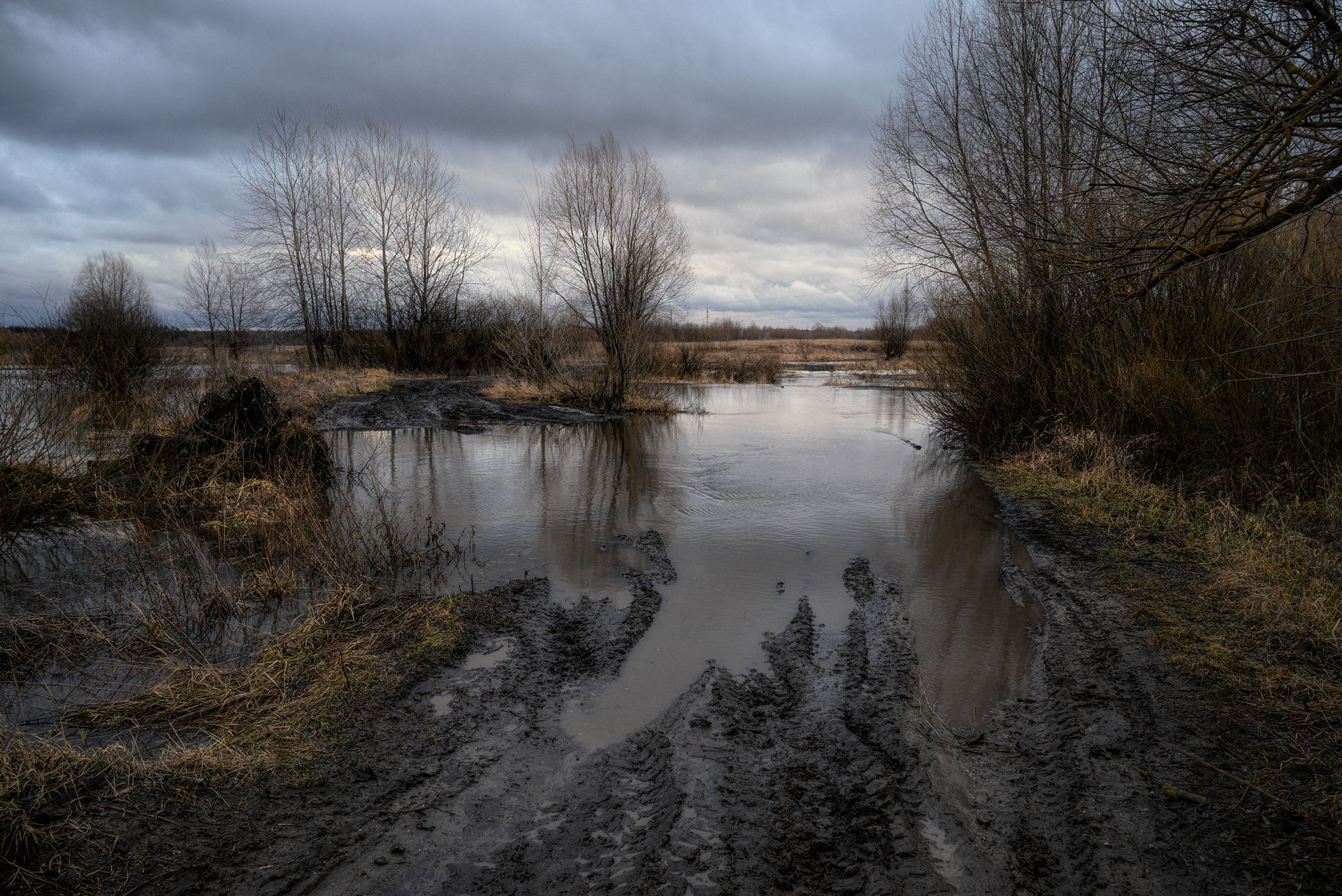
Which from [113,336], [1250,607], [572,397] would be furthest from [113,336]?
[1250,607]

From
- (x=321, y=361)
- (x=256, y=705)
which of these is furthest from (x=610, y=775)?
(x=321, y=361)

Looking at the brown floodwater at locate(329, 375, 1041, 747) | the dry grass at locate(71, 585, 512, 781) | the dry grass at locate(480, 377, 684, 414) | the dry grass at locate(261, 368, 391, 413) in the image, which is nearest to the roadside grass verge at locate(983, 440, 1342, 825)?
the brown floodwater at locate(329, 375, 1041, 747)

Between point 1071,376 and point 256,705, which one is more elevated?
point 1071,376

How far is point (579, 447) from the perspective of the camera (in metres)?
15.1

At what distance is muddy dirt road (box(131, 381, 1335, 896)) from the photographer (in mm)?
2639

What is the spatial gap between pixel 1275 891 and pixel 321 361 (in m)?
33.0

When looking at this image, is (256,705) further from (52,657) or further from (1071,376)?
(1071,376)

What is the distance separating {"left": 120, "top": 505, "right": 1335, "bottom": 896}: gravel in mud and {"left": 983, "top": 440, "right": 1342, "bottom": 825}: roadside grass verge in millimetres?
252

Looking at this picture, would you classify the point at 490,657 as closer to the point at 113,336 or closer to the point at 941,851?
the point at 941,851

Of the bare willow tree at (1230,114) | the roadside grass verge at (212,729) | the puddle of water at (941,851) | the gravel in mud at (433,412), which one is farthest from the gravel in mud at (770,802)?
the gravel in mud at (433,412)

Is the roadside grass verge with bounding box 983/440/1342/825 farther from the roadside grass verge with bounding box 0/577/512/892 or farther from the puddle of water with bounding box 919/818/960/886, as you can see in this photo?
the roadside grass verge with bounding box 0/577/512/892

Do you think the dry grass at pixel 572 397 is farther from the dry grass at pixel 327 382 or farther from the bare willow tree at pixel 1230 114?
the bare willow tree at pixel 1230 114

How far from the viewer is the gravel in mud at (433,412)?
Result: 1811cm

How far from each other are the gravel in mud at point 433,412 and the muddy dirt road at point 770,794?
47.7 feet
